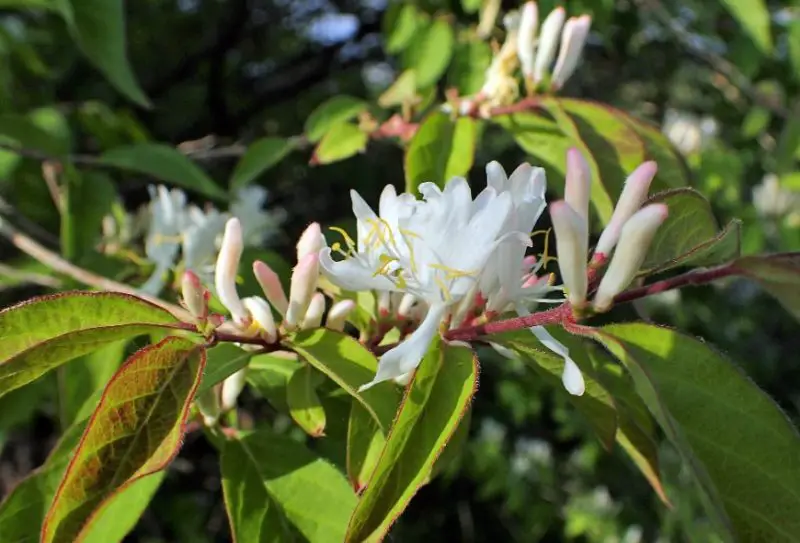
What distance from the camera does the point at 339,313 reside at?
63 centimetres

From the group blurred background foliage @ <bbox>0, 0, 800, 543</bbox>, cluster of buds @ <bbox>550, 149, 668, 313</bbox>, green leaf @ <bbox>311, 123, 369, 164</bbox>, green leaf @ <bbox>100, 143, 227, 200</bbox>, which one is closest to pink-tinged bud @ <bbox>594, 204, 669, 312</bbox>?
cluster of buds @ <bbox>550, 149, 668, 313</bbox>

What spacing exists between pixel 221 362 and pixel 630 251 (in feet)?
0.94

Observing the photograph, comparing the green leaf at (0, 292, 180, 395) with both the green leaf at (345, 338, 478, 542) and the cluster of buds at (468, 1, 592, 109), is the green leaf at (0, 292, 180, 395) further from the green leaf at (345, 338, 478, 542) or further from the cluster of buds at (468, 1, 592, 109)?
the cluster of buds at (468, 1, 592, 109)

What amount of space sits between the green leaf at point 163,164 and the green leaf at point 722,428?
27.2 inches

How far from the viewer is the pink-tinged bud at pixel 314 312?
61 centimetres

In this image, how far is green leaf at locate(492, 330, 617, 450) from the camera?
0.55m

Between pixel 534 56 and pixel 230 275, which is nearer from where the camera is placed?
pixel 230 275

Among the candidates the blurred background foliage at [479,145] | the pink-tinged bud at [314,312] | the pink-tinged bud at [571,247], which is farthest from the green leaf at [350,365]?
the blurred background foliage at [479,145]

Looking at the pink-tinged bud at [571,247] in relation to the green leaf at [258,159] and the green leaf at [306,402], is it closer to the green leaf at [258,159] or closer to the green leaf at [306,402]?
the green leaf at [306,402]

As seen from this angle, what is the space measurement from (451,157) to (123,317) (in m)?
0.43

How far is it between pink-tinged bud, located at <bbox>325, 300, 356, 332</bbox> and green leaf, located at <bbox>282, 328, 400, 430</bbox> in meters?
0.05

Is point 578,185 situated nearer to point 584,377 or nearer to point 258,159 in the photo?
point 584,377

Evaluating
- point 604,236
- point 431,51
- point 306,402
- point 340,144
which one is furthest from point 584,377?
point 431,51

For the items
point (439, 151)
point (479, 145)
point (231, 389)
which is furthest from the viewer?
point (479, 145)
